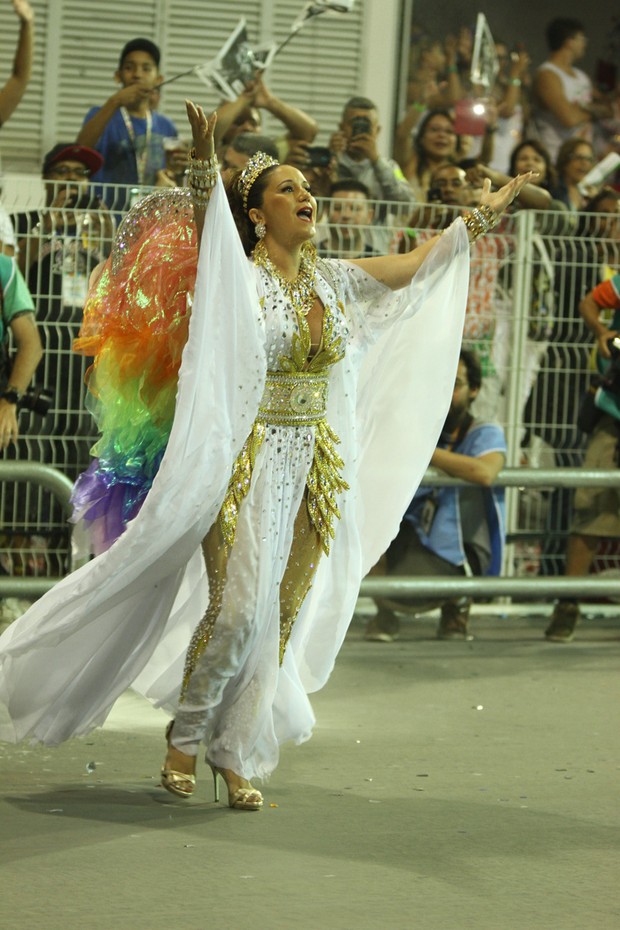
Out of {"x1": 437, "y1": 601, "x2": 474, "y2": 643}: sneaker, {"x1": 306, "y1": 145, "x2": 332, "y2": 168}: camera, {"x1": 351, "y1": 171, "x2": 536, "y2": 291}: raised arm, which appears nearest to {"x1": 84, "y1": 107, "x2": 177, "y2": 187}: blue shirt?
{"x1": 306, "y1": 145, "x2": 332, "y2": 168}: camera

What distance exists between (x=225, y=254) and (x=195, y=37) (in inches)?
265

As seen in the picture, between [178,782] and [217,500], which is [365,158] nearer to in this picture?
[217,500]

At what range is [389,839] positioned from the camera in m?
4.35

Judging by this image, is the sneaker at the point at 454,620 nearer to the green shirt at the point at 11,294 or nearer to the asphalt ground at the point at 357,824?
the asphalt ground at the point at 357,824

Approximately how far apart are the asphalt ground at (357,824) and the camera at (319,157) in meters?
3.48

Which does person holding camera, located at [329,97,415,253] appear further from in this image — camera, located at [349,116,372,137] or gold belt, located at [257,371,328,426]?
gold belt, located at [257,371,328,426]

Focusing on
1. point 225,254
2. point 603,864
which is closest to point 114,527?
point 225,254

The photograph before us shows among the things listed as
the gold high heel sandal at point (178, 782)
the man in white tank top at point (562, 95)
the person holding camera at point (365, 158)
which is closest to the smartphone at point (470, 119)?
the man in white tank top at point (562, 95)

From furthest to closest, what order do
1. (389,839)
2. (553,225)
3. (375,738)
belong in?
1. (553,225)
2. (375,738)
3. (389,839)

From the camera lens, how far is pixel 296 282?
190 inches

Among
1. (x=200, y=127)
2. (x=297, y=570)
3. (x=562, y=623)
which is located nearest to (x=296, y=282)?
Result: (x=200, y=127)

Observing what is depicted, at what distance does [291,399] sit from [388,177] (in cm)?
468

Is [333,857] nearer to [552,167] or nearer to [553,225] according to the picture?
[553,225]

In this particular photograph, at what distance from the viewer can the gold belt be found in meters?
4.76
